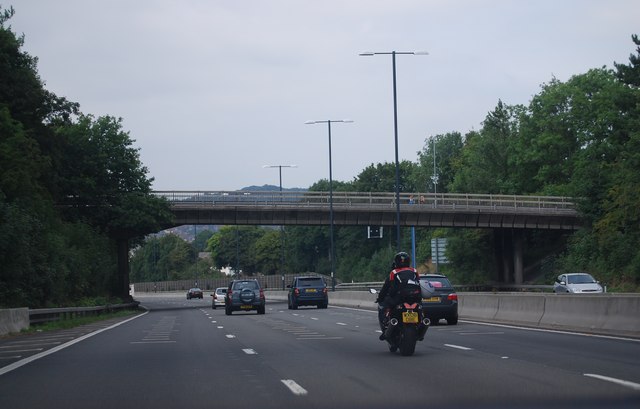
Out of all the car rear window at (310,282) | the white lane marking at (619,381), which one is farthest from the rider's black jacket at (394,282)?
the car rear window at (310,282)

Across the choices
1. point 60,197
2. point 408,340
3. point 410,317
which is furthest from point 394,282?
point 60,197

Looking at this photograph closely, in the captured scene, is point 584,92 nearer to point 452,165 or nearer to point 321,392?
point 452,165

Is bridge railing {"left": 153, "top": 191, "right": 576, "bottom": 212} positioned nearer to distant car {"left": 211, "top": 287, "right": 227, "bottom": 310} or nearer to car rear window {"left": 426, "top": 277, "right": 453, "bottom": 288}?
distant car {"left": 211, "top": 287, "right": 227, "bottom": 310}

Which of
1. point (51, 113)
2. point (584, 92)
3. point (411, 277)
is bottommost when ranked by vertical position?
point (411, 277)

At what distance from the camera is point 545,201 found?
Result: 7888cm

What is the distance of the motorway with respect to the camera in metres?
11.6

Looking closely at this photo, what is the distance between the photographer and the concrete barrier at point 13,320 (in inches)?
1126

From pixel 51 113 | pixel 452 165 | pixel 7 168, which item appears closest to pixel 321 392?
pixel 7 168

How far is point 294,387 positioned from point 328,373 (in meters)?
1.87

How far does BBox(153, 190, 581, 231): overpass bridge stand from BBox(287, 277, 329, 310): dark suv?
1494cm

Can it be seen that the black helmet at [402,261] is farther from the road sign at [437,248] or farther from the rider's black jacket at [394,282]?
the road sign at [437,248]

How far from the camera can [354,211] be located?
7138 centimetres

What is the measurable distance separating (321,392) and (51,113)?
179 feet

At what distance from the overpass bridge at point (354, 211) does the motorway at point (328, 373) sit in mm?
44916
